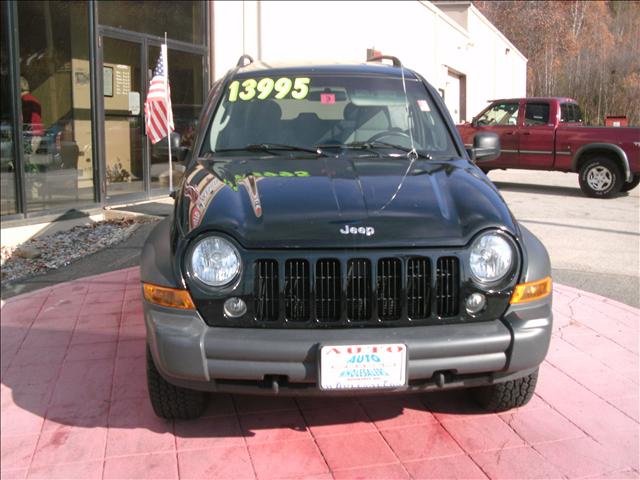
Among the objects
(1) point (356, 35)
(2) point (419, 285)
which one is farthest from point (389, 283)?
(1) point (356, 35)

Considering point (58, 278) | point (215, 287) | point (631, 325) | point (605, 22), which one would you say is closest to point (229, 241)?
point (215, 287)

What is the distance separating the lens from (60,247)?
767 cm

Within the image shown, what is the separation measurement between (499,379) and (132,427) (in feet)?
6.14

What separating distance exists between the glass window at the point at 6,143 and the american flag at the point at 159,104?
187 centimetres

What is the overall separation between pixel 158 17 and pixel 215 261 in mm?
8901

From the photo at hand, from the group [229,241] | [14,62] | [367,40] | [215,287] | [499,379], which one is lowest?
[499,379]

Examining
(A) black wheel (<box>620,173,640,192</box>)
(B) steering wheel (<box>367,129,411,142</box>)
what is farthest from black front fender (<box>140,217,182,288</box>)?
(A) black wheel (<box>620,173,640,192</box>)

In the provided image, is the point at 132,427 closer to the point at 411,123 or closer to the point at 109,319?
the point at 109,319

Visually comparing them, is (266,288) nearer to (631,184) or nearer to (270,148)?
(270,148)

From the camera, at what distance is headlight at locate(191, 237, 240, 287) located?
116 inches

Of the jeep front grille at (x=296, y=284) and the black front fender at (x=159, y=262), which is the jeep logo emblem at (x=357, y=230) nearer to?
the jeep front grille at (x=296, y=284)

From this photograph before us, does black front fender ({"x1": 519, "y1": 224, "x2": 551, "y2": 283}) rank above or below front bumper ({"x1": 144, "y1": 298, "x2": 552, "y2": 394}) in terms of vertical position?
above

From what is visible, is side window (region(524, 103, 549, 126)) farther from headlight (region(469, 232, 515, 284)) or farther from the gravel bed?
headlight (region(469, 232, 515, 284))

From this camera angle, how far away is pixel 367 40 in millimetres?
17656
